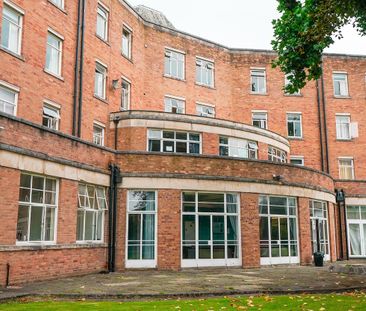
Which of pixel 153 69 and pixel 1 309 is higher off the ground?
pixel 153 69

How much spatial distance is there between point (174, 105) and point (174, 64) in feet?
9.00

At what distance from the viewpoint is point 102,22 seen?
25.3 m

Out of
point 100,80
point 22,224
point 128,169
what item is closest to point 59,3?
point 100,80

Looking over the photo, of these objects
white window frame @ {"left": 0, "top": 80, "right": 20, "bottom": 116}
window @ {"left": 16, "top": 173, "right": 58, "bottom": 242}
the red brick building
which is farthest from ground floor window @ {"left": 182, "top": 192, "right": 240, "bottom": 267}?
white window frame @ {"left": 0, "top": 80, "right": 20, "bottom": 116}

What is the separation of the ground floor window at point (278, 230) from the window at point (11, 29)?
12410 mm

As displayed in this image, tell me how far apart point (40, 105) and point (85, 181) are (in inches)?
189

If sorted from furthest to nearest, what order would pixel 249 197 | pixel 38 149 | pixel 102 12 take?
pixel 102 12 < pixel 249 197 < pixel 38 149

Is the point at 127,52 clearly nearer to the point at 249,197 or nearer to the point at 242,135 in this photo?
the point at 242,135

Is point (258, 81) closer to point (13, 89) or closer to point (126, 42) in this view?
point (126, 42)

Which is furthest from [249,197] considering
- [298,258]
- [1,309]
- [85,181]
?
[1,309]

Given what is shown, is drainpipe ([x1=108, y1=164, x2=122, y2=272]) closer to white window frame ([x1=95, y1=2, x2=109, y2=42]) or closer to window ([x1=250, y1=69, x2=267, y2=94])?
white window frame ([x1=95, y1=2, x2=109, y2=42])

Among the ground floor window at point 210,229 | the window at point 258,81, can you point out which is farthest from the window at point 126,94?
the window at point 258,81

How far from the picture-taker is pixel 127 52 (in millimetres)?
27891

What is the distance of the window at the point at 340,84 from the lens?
1414 inches
